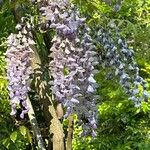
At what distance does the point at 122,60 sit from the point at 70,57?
53 cm

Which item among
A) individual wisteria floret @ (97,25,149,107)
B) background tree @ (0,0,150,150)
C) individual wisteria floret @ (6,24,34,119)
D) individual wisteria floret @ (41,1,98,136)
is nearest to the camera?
individual wisteria floret @ (41,1,98,136)

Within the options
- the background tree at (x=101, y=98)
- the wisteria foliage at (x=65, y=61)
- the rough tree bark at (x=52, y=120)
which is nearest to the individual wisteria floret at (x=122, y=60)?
the background tree at (x=101, y=98)

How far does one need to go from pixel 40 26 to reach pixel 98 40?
409mm

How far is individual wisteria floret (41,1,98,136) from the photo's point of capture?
8.54 feet

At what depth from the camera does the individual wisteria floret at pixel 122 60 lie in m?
3.00

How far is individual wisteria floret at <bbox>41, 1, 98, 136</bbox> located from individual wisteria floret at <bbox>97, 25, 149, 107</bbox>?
36cm

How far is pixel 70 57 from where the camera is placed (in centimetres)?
261

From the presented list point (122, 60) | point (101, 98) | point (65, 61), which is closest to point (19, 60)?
point (65, 61)

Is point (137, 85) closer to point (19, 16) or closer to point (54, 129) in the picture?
point (54, 129)

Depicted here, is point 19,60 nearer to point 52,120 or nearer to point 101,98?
point 52,120

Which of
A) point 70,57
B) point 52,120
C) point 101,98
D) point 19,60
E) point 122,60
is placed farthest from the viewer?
point 101,98

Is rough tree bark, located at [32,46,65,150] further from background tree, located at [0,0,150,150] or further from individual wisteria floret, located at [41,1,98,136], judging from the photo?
individual wisteria floret, located at [41,1,98,136]

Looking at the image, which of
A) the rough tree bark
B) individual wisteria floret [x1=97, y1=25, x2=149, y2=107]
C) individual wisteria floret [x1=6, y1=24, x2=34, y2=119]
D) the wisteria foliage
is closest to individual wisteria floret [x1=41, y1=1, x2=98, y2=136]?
the wisteria foliage

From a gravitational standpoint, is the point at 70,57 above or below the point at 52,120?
above
